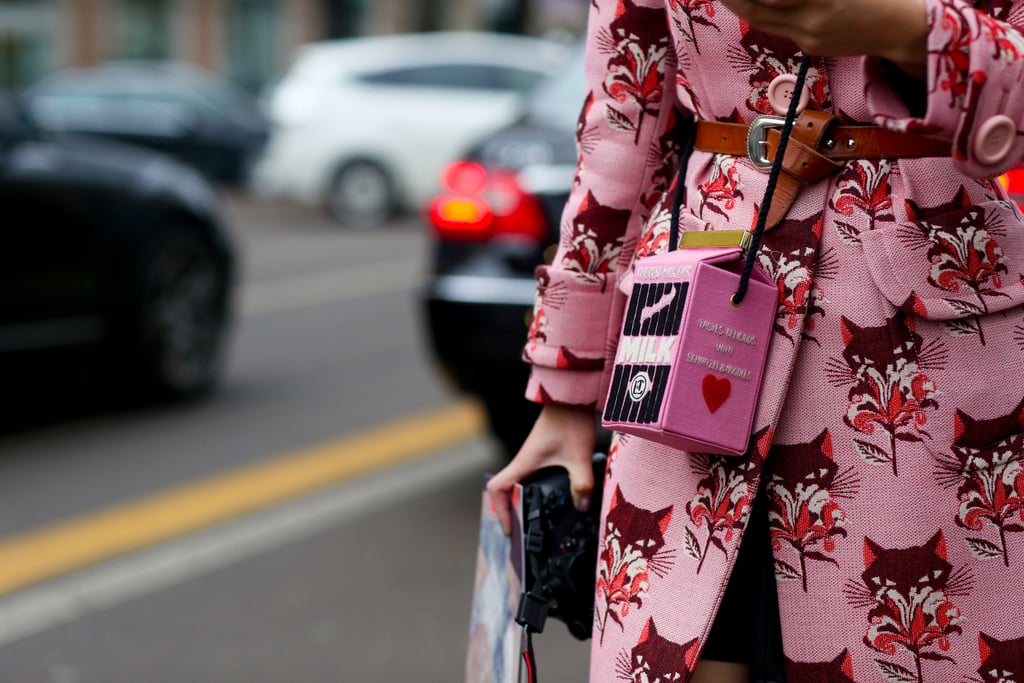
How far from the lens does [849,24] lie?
123 cm

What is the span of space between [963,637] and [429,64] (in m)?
14.3

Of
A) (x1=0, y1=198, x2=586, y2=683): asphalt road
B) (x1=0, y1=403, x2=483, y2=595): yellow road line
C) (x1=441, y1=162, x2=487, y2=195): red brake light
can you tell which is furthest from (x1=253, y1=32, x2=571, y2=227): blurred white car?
(x1=441, y1=162, x2=487, y2=195): red brake light

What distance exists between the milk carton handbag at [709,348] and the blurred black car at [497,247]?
2.97 metres

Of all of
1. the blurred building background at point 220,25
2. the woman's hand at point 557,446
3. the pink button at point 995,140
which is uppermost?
the pink button at point 995,140

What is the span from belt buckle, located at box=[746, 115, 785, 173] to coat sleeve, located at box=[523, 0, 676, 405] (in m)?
0.18

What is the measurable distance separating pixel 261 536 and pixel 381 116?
11.4 meters

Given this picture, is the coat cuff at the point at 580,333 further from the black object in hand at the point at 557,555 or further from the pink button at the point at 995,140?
the pink button at the point at 995,140

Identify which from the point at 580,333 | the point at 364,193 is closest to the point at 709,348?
the point at 580,333

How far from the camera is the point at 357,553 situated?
4.41m

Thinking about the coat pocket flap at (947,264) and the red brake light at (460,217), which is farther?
the red brake light at (460,217)

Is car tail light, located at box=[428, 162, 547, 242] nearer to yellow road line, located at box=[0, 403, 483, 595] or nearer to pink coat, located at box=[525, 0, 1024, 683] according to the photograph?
yellow road line, located at box=[0, 403, 483, 595]

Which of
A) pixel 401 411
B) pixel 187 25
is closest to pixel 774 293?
pixel 401 411

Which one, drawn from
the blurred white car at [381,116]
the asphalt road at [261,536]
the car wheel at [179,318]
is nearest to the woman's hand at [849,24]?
the asphalt road at [261,536]

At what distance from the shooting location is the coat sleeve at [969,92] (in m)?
1.25
